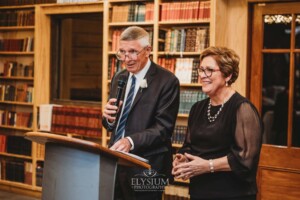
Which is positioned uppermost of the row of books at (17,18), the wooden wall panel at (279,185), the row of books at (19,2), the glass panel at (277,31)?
the row of books at (19,2)

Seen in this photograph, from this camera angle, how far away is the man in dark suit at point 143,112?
3189 millimetres

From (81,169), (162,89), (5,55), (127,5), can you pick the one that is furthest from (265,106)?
(5,55)

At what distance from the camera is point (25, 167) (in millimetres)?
6883

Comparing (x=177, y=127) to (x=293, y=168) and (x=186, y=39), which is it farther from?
(x=293, y=168)

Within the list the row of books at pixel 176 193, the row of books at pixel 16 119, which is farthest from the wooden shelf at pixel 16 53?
the row of books at pixel 176 193

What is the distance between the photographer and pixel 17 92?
7.00 m

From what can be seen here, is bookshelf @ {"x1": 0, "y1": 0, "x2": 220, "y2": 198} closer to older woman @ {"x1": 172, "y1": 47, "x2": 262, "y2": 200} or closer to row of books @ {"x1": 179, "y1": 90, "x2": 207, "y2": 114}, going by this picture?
row of books @ {"x1": 179, "y1": 90, "x2": 207, "y2": 114}

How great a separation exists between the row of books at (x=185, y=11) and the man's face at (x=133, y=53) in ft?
6.96

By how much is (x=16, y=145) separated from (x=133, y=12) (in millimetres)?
2573

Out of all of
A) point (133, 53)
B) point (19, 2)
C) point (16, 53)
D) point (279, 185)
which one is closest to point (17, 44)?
point (16, 53)

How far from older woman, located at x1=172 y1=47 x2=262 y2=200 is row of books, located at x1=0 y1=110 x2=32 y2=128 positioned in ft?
14.4

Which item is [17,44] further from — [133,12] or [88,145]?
[88,145]

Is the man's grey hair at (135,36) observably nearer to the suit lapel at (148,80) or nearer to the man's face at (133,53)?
the man's face at (133,53)

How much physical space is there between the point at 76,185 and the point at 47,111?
4.18m
